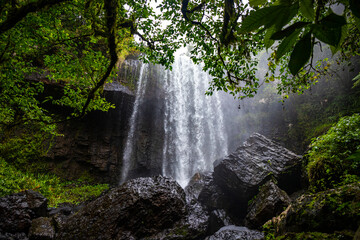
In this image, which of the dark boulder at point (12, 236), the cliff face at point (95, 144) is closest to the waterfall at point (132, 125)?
the cliff face at point (95, 144)

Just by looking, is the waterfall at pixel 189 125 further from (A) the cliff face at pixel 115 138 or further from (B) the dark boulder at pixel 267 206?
(B) the dark boulder at pixel 267 206

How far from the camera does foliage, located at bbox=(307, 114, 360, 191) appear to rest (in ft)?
13.8

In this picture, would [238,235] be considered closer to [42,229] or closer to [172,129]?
[42,229]

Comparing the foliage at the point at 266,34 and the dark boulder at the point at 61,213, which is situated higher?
the foliage at the point at 266,34

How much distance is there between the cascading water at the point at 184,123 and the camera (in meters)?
15.6

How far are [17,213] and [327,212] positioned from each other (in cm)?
812

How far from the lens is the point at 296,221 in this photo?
290 centimetres

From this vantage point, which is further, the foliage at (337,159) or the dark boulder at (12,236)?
the dark boulder at (12,236)

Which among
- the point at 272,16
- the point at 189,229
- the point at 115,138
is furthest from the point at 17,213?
the point at 115,138

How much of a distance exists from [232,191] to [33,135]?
12.6m

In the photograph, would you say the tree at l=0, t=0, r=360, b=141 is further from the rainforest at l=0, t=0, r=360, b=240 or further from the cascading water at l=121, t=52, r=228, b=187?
the cascading water at l=121, t=52, r=228, b=187

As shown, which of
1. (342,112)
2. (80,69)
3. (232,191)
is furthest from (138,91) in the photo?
(342,112)

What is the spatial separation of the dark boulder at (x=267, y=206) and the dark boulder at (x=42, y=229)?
6.36 meters

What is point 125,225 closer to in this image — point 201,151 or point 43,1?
point 43,1
